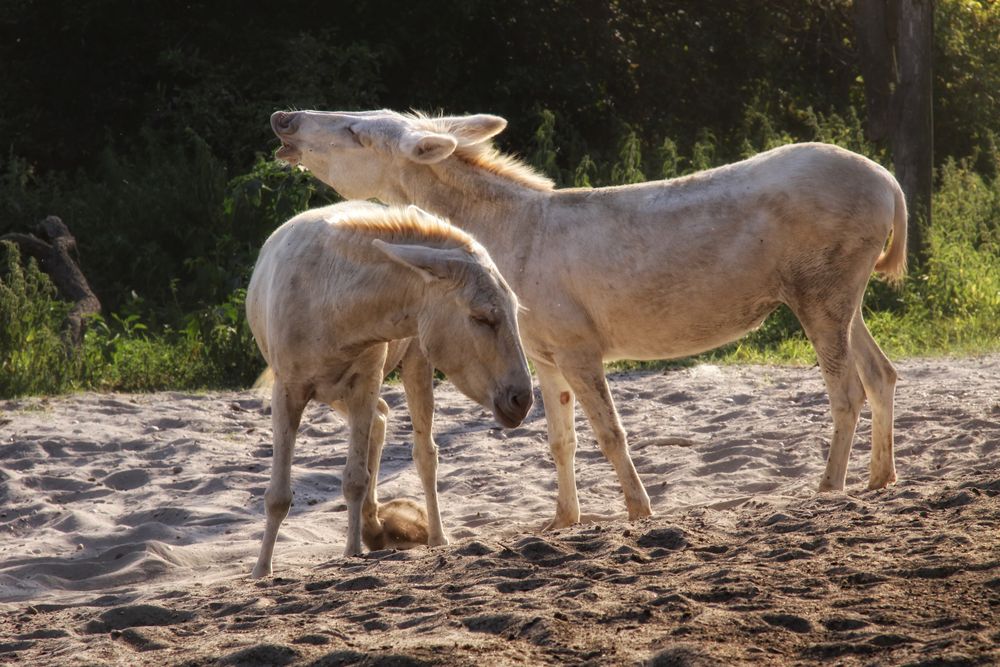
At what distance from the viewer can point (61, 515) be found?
6.62 m

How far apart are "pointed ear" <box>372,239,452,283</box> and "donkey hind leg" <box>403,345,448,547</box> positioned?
52.1 inches

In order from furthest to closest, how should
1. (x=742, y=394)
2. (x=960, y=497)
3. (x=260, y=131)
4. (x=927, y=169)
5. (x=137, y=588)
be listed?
(x=260, y=131), (x=927, y=169), (x=742, y=394), (x=137, y=588), (x=960, y=497)

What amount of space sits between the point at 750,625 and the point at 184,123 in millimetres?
12418

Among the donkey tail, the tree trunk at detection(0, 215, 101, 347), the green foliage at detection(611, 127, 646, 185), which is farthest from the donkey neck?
the green foliage at detection(611, 127, 646, 185)

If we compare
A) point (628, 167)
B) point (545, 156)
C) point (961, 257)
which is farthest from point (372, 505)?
point (961, 257)

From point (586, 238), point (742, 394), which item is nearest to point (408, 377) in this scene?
point (586, 238)

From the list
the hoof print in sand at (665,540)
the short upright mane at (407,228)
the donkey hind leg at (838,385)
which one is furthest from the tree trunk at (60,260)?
the hoof print in sand at (665,540)

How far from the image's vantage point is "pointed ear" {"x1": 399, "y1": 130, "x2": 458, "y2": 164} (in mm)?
6289

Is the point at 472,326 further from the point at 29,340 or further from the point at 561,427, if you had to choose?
the point at 29,340

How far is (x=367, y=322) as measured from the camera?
5.11 meters

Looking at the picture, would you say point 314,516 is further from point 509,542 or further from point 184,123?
point 184,123

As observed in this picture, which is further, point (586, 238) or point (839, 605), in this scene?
point (586, 238)

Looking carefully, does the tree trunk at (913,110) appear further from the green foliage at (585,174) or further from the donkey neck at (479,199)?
the donkey neck at (479,199)

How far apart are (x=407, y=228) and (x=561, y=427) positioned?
1.79 m
